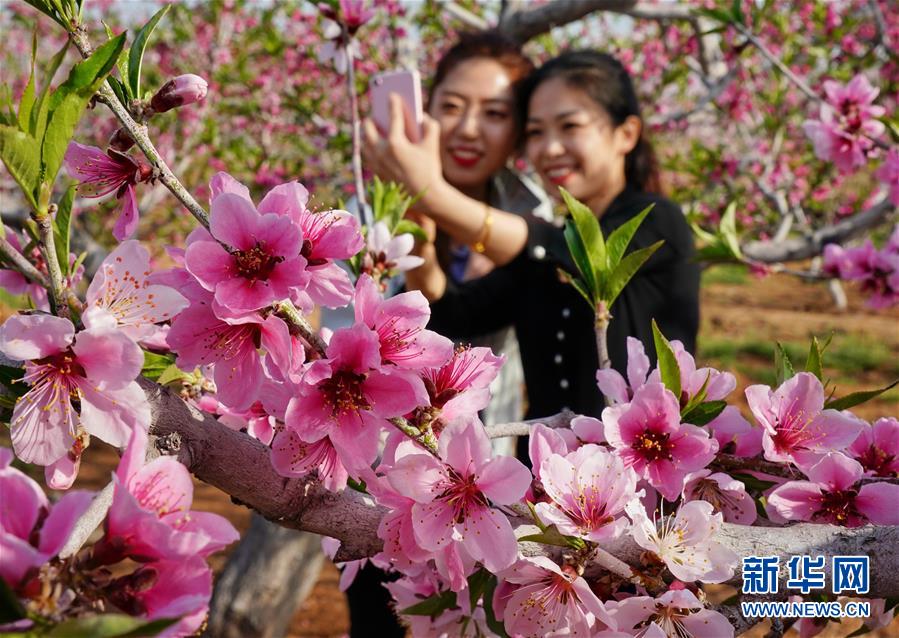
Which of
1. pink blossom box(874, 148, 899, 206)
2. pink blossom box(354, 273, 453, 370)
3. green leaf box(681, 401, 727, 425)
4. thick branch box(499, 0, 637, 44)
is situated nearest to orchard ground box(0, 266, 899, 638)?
pink blossom box(874, 148, 899, 206)

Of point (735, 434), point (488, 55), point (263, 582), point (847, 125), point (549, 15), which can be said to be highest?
point (549, 15)

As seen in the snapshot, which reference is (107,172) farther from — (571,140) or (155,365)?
(571,140)

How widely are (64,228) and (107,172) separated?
0.27 ft

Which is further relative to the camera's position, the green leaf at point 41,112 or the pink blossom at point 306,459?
the pink blossom at point 306,459

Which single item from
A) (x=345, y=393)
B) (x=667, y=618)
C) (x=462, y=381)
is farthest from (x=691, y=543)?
(x=345, y=393)

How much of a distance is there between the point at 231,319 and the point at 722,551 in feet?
1.89

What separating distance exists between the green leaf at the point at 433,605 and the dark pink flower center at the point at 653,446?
1.10 feet

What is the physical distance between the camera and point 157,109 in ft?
2.72

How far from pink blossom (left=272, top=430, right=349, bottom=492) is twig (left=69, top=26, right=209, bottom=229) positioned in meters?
0.24

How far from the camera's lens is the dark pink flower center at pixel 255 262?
74 centimetres

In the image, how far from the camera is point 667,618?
81cm

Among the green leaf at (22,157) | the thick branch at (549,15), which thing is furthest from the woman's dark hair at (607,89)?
the green leaf at (22,157)

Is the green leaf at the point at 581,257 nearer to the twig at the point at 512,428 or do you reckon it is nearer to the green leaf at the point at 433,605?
the twig at the point at 512,428

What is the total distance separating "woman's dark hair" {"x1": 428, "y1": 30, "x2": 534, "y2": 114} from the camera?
105 inches
